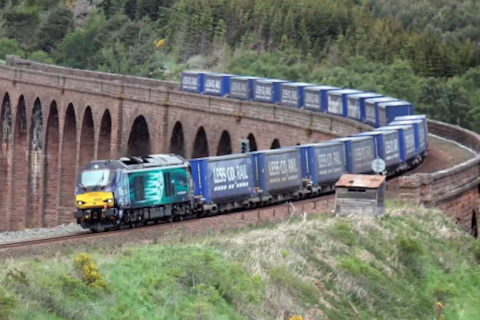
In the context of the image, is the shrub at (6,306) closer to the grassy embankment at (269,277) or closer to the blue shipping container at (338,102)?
the grassy embankment at (269,277)

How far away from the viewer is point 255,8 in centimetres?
12962

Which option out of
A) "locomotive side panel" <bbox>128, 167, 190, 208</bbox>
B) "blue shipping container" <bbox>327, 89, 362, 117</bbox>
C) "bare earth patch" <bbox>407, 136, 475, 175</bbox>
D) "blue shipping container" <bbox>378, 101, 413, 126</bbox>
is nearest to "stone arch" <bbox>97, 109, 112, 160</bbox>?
"blue shipping container" <bbox>327, 89, 362, 117</bbox>

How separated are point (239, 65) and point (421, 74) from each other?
16.6 meters

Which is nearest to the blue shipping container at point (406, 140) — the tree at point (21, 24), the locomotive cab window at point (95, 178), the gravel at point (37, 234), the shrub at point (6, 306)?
the locomotive cab window at point (95, 178)

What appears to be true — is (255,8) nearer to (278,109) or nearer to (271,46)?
(271,46)

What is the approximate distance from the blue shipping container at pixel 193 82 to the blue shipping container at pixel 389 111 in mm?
20651

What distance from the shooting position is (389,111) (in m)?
62.0

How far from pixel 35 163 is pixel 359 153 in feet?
138

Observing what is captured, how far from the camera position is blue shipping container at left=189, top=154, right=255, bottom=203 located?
41375 millimetres

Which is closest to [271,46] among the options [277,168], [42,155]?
[42,155]

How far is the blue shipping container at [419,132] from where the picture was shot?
181ft

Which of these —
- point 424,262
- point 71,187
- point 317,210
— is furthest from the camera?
point 71,187

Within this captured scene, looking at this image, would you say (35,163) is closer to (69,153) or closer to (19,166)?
(19,166)

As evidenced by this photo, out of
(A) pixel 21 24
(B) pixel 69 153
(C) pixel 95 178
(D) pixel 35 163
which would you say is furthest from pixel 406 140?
(A) pixel 21 24
